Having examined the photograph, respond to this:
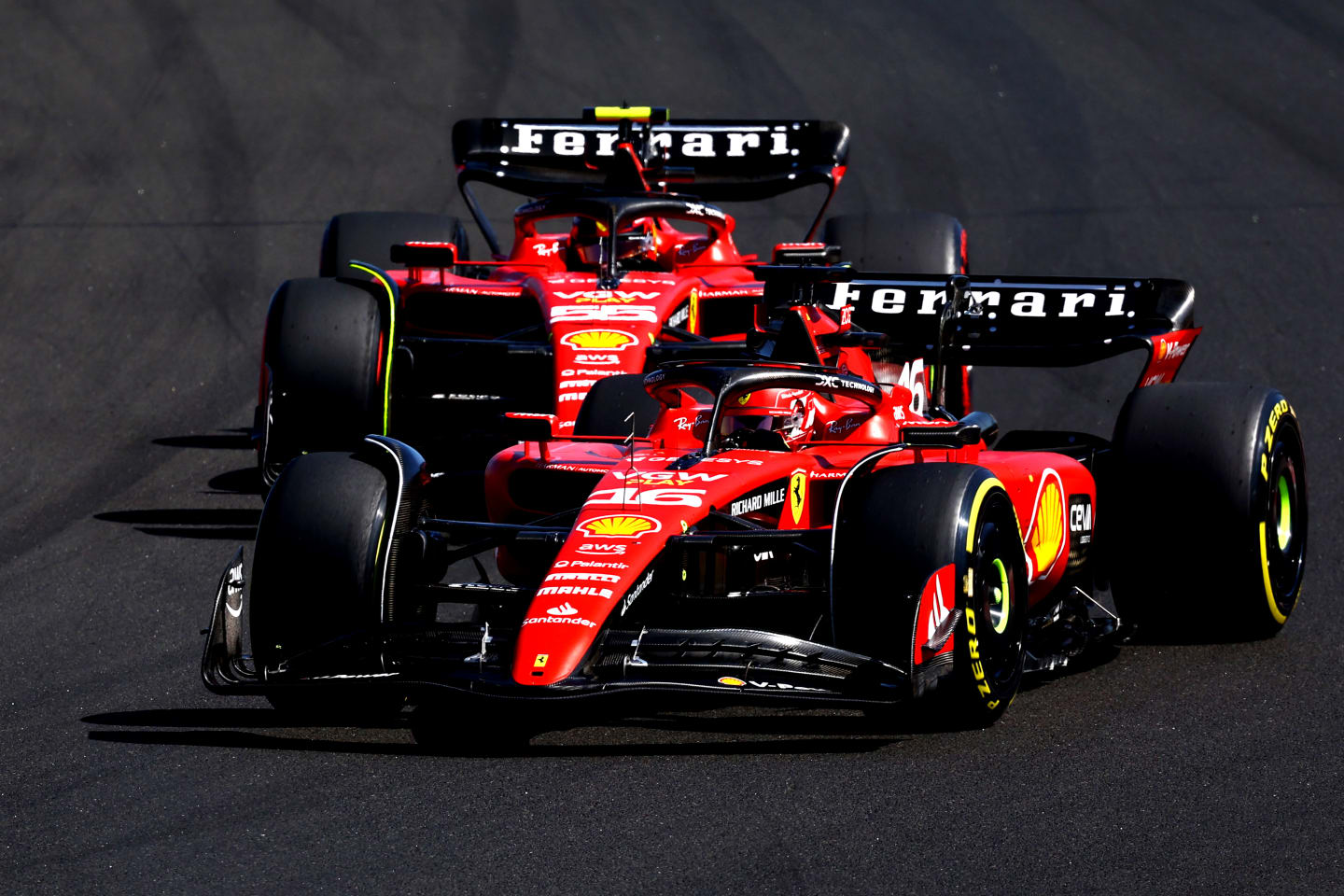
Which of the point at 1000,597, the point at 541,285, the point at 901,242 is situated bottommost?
the point at 1000,597

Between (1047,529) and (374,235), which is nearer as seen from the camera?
(1047,529)

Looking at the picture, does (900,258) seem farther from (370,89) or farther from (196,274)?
(370,89)

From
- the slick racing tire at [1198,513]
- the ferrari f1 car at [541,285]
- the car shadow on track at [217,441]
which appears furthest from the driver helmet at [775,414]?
the car shadow on track at [217,441]

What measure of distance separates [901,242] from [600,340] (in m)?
3.27

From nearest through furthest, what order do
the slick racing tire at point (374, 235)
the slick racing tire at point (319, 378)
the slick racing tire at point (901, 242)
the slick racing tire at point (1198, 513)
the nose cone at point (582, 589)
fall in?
the nose cone at point (582, 589) → the slick racing tire at point (1198, 513) → the slick racing tire at point (319, 378) → the slick racing tire at point (374, 235) → the slick racing tire at point (901, 242)

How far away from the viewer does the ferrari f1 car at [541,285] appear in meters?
11.1

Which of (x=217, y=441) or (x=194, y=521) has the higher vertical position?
(x=217, y=441)

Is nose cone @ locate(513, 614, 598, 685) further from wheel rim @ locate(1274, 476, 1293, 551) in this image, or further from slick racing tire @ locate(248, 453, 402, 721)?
wheel rim @ locate(1274, 476, 1293, 551)

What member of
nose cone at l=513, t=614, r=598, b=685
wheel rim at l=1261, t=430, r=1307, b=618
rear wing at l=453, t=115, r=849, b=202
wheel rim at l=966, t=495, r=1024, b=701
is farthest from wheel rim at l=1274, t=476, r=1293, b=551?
rear wing at l=453, t=115, r=849, b=202

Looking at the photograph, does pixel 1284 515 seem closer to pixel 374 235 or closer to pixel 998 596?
pixel 998 596

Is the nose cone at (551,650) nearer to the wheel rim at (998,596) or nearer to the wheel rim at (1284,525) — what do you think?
the wheel rim at (998,596)

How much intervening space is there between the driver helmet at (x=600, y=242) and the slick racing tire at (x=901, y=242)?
5.12 feet

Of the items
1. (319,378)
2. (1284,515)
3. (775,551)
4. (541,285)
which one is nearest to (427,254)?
(541,285)

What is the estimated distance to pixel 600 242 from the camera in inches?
517
